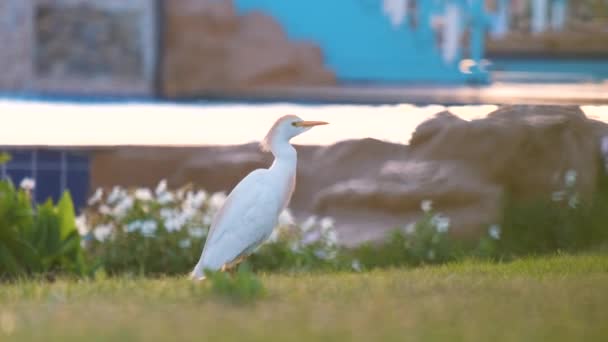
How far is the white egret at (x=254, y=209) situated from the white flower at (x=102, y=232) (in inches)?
65.4

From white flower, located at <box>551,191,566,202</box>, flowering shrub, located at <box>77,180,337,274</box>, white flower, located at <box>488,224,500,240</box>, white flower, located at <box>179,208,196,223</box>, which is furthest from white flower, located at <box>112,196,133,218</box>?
white flower, located at <box>551,191,566,202</box>

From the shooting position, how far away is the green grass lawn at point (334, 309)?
11.9ft

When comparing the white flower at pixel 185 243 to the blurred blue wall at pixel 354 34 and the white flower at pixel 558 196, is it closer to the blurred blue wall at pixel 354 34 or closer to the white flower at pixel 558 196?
the white flower at pixel 558 196

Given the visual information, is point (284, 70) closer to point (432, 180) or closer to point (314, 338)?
point (432, 180)

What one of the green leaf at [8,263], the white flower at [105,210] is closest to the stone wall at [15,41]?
the white flower at [105,210]

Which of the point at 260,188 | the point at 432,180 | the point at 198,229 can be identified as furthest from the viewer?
the point at 432,180

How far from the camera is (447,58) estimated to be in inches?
619

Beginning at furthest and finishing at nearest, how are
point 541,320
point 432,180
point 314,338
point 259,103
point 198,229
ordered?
1. point 259,103
2. point 432,180
3. point 198,229
4. point 541,320
5. point 314,338

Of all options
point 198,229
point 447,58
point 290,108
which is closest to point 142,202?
point 198,229

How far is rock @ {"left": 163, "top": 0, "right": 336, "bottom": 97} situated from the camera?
14945mm

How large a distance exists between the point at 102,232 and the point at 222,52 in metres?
8.37

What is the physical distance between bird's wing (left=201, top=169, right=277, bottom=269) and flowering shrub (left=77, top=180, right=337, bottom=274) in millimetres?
1511

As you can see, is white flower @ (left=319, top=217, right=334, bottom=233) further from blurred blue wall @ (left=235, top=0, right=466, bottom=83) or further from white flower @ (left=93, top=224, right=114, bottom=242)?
blurred blue wall @ (left=235, top=0, right=466, bottom=83)

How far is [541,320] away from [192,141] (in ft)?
15.6
